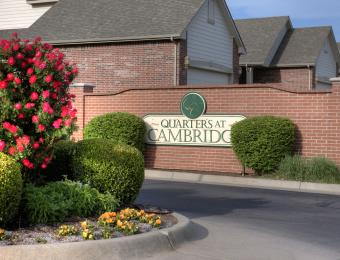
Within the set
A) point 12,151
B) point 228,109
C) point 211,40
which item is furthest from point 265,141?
point 211,40

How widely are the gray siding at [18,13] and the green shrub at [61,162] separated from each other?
2329 centimetres

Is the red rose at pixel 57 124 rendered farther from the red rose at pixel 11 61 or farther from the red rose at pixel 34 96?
the red rose at pixel 11 61

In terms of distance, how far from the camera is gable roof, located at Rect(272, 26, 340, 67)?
3288cm

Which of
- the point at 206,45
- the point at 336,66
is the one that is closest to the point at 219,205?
the point at 206,45

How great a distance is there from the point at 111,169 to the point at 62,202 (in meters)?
1.07

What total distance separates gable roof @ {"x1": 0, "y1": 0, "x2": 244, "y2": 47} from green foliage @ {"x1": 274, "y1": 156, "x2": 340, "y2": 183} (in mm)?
8852

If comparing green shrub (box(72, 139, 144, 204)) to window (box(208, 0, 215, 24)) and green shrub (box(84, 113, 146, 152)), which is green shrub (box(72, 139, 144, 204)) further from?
window (box(208, 0, 215, 24))

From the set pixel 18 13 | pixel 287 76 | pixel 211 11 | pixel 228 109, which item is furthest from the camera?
pixel 287 76

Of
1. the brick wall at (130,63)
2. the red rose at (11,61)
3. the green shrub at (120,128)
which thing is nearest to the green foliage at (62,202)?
the red rose at (11,61)

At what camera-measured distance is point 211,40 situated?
2653 cm

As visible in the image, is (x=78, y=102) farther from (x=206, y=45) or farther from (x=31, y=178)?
(x=31, y=178)

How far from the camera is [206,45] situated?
85.3 ft

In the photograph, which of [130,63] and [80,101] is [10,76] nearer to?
[80,101]

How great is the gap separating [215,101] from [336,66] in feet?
79.3
